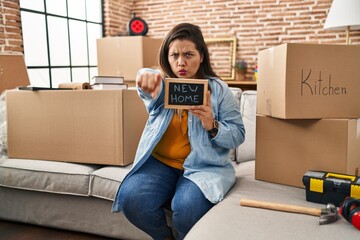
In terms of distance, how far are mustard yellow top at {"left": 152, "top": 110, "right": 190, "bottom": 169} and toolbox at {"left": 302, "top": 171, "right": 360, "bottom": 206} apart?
49 centimetres

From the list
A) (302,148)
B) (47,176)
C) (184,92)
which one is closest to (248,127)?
(302,148)

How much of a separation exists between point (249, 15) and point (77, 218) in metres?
3.35

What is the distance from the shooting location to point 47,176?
1817 millimetres

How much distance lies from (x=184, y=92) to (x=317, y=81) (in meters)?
0.50

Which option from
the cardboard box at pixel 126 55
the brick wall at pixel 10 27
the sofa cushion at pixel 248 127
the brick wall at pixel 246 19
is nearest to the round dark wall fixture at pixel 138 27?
the cardboard box at pixel 126 55

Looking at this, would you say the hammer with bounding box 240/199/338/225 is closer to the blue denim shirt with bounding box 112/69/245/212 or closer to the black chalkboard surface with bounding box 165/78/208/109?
the blue denim shirt with bounding box 112/69/245/212

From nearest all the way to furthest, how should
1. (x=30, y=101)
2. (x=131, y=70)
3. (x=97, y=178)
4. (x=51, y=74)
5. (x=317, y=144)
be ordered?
(x=317, y=144), (x=97, y=178), (x=30, y=101), (x=131, y=70), (x=51, y=74)

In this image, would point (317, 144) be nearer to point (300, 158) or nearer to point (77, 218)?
point (300, 158)

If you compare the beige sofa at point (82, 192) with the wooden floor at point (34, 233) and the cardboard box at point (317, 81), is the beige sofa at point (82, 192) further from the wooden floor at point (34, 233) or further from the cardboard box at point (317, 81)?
the cardboard box at point (317, 81)

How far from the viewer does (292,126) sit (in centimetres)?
142

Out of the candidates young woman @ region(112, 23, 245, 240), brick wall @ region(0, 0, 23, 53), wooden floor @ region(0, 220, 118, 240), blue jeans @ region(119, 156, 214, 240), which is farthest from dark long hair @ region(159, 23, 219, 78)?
brick wall @ region(0, 0, 23, 53)

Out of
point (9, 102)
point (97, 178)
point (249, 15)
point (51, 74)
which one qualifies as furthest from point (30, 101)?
point (249, 15)

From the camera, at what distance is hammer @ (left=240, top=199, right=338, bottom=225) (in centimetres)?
110

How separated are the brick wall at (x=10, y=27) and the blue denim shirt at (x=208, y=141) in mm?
2091
